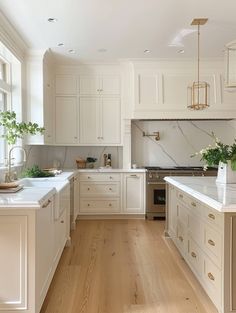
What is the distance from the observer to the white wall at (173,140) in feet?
19.2

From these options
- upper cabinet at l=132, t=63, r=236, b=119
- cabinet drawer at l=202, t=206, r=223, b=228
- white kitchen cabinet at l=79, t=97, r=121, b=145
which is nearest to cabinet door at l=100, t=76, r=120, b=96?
white kitchen cabinet at l=79, t=97, r=121, b=145

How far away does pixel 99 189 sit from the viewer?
5.36 m

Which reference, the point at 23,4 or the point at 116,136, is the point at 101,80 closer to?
the point at 116,136

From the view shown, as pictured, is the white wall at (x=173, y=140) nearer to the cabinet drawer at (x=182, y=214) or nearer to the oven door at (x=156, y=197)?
the oven door at (x=156, y=197)

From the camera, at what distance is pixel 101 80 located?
18.0 feet

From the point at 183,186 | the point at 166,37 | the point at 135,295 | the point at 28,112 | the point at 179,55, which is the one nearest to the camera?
the point at 135,295

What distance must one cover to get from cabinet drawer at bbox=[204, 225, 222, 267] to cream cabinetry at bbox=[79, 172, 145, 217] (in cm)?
296

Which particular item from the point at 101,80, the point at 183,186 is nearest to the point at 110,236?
the point at 183,186

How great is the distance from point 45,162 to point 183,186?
3.44 metres

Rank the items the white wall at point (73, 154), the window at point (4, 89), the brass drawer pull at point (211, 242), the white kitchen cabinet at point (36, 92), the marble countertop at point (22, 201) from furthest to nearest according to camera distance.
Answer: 1. the white wall at point (73, 154)
2. the white kitchen cabinet at point (36, 92)
3. the window at point (4, 89)
4. the brass drawer pull at point (211, 242)
5. the marble countertop at point (22, 201)

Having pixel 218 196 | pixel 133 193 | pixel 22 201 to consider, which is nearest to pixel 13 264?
pixel 22 201

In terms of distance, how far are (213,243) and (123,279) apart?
1074mm

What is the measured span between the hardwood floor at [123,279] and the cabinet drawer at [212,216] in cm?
69

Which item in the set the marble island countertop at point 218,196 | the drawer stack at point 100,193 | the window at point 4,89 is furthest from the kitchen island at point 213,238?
the window at point 4,89
